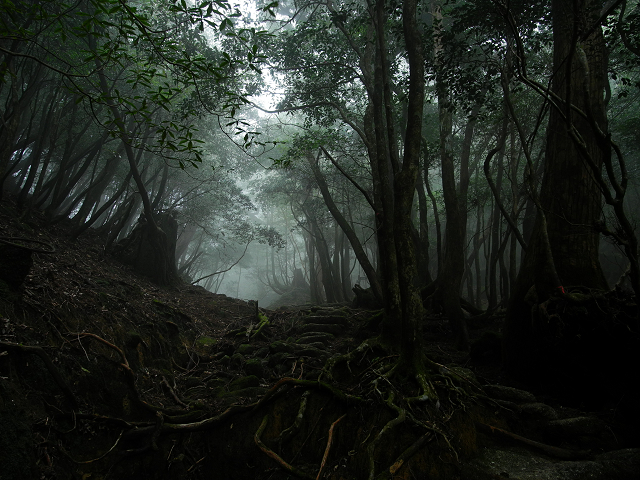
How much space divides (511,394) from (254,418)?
3161mm

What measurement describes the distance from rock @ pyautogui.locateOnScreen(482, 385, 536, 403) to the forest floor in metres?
0.01

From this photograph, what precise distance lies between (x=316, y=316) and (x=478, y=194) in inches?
358

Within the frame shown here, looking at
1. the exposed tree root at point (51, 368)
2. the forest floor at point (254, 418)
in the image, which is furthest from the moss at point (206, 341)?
the exposed tree root at point (51, 368)

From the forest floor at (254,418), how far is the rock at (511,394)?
0.04 feet

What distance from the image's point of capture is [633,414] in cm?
340

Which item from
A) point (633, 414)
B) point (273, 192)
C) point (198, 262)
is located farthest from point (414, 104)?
point (198, 262)

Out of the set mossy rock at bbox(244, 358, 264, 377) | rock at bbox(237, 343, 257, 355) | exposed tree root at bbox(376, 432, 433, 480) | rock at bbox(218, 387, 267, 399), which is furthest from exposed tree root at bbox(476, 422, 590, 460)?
rock at bbox(237, 343, 257, 355)

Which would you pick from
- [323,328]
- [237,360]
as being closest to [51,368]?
[237,360]

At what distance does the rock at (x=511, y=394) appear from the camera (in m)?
3.96

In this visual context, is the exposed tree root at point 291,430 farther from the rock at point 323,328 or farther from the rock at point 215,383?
the rock at point 323,328

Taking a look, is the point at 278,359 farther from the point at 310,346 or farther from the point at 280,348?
the point at 310,346

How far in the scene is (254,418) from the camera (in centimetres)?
418

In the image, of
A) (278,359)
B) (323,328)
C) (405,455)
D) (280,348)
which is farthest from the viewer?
(323,328)

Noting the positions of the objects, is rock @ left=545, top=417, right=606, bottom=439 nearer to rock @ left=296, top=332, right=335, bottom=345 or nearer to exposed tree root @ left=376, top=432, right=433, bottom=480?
exposed tree root @ left=376, top=432, right=433, bottom=480
